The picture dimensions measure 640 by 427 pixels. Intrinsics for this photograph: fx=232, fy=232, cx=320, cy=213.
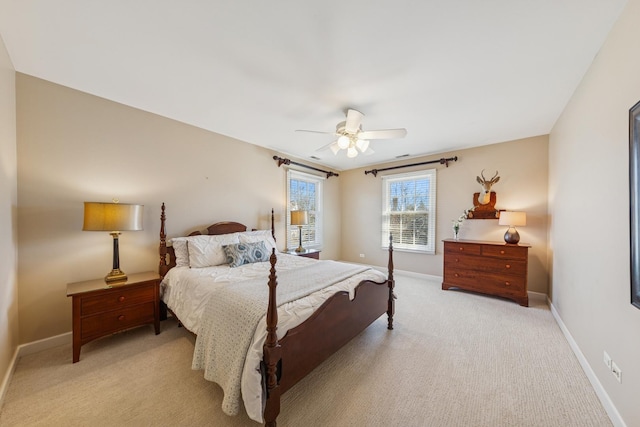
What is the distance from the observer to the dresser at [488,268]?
3406 millimetres

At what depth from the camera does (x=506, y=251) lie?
3518 mm

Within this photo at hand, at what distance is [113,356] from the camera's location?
2.18m

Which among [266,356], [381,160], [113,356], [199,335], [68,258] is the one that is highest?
[381,160]

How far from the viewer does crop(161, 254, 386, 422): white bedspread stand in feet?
4.56

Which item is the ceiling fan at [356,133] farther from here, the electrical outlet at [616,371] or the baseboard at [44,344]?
the baseboard at [44,344]

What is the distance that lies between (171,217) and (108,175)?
795 mm

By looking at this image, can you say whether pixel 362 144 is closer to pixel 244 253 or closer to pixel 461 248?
pixel 244 253

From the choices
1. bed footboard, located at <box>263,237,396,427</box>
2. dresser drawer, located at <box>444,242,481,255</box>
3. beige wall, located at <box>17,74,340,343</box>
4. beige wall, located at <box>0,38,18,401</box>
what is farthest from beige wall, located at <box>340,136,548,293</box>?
beige wall, located at <box>0,38,18,401</box>

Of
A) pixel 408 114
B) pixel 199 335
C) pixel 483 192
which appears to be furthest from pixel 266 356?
pixel 483 192

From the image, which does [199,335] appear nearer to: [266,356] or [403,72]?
[266,356]

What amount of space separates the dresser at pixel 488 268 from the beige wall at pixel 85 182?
13.1 ft

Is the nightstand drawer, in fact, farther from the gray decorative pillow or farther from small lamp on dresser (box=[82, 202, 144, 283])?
the gray decorative pillow

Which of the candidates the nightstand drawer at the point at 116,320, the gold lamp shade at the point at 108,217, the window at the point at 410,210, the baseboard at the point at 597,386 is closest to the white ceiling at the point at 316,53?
the gold lamp shade at the point at 108,217

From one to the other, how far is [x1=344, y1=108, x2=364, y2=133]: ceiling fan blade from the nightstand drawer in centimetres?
292
